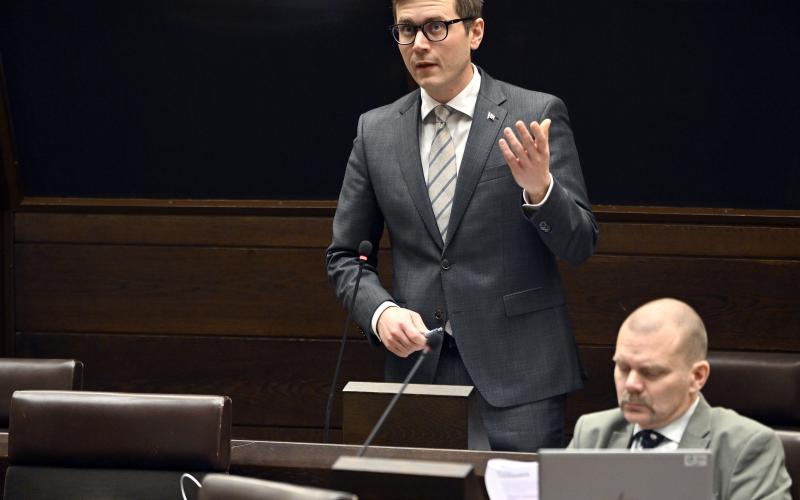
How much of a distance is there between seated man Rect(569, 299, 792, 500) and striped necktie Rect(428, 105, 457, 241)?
73 cm

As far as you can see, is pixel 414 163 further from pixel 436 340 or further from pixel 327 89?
pixel 327 89

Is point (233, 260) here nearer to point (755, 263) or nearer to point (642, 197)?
point (642, 197)

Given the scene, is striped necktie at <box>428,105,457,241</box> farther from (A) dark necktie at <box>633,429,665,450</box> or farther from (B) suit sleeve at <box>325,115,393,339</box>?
(A) dark necktie at <box>633,429,665,450</box>

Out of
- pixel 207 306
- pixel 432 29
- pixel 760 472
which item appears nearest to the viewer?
pixel 760 472

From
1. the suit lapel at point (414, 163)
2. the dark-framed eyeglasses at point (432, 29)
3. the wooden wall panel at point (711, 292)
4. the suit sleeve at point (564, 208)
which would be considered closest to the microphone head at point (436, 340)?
the suit lapel at point (414, 163)

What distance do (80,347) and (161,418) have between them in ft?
6.60

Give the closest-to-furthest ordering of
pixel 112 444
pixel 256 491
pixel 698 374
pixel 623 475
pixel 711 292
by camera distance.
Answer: pixel 623 475, pixel 256 491, pixel 698 374, pixel 112 444, pixel 711 292

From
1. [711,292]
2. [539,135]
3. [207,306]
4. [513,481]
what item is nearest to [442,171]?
[539,135]

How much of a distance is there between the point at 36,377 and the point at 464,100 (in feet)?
Result: 3.72

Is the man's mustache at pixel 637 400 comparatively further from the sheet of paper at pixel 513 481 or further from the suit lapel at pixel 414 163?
the suit lapel at pixel 414 163

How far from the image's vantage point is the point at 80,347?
160 inches

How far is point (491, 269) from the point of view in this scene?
2.55 metres

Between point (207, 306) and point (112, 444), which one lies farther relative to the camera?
point (207, 306)

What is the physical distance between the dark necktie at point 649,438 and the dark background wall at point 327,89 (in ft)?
6.34
